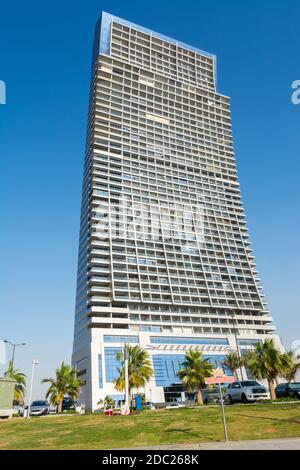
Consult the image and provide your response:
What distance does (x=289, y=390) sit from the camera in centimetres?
2956

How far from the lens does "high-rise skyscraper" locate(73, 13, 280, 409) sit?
88062 millimetres

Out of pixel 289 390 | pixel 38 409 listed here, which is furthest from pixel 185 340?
pixel 289 390

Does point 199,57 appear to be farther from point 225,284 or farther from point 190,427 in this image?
point 190,427

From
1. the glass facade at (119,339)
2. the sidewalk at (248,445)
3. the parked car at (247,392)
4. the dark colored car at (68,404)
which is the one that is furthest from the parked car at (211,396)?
the dark colored car at (68,404)

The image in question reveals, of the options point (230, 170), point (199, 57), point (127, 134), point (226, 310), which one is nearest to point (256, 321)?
point (226, 310)

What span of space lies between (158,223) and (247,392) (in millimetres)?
83806

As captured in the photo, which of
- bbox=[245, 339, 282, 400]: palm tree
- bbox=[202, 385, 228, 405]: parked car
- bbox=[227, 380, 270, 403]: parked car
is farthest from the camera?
bbox=[245, 339, 282, 400]: palm tree

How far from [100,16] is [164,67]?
3177 centimetres

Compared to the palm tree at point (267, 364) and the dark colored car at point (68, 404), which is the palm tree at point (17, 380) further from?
the palm tree at point (267, 364)

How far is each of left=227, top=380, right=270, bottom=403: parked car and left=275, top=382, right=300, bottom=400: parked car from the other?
288 centimetres

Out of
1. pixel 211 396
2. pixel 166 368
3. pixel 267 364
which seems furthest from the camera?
pixel 166 368

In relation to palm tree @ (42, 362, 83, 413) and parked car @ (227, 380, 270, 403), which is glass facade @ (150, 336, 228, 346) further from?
parked car @ (227, 380, 270, 403)

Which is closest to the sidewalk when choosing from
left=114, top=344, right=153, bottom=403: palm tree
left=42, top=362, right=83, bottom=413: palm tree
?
left=114, top=344, right=153, bottom=403: palm tree

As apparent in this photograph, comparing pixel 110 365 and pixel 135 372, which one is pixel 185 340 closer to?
pixel 110 365
